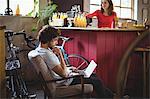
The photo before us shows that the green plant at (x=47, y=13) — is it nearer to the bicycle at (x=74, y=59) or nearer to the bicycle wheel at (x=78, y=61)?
the bicycle at (x=74, y=59)

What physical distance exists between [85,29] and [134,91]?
1208 millimetres

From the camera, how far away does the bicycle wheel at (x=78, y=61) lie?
439 centimetres

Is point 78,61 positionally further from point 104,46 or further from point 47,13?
point 47,13

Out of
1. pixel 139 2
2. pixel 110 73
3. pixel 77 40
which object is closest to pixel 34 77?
pixel 77 40

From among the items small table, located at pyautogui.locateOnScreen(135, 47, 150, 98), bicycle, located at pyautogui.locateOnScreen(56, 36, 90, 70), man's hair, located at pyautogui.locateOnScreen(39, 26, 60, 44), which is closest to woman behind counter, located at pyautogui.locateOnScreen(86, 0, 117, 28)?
bicycle, located at pyautogui.locateOnScreen(56, 36, 90, 70)

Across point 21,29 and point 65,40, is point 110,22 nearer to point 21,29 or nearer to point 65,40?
point 65,40

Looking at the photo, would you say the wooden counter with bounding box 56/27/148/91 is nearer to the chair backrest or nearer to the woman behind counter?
the woman behind counter

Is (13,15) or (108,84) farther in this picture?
(13,15)

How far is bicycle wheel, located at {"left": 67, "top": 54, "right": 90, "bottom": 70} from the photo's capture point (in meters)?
4.39

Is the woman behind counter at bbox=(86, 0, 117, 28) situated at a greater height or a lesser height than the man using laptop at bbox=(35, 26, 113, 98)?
greater

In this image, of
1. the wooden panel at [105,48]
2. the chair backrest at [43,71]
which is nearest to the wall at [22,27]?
the wooden panel at [105,48]

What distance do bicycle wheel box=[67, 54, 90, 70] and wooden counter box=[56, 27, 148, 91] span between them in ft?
0.30

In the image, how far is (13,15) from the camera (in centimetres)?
518

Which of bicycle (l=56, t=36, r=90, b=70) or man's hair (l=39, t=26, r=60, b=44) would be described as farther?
bicycle (l=56, t=36, r=90, b=70)
